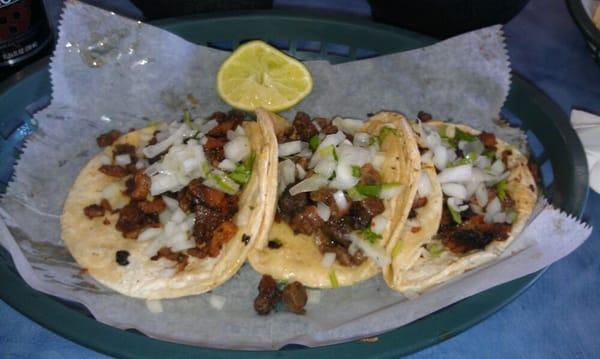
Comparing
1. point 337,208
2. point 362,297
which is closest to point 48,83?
point 337,208

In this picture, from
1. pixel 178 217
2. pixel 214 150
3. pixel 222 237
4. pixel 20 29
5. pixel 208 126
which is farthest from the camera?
pixel 20 29

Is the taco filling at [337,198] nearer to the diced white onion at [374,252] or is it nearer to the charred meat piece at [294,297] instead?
the diced white onion at [374,252]

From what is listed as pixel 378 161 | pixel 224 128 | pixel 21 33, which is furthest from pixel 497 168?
pixel 21 33

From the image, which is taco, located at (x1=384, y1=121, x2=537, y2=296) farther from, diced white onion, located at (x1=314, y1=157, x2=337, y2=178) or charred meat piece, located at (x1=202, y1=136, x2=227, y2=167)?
charred meat piece, located at (x1=202, y1=136, x2=227, y2=167)

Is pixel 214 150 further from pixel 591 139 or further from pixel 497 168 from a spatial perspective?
pixel 591 139

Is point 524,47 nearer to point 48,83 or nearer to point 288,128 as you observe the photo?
point 288,128

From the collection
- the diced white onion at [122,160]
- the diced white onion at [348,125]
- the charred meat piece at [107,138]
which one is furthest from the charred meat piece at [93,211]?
the diced white onion at [348,125]

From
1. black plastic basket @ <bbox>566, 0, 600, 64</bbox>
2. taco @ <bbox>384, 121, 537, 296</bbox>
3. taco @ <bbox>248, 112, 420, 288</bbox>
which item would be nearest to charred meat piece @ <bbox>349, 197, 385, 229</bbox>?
taco @ <bbox>248, 112, 420, 288</bbox>
